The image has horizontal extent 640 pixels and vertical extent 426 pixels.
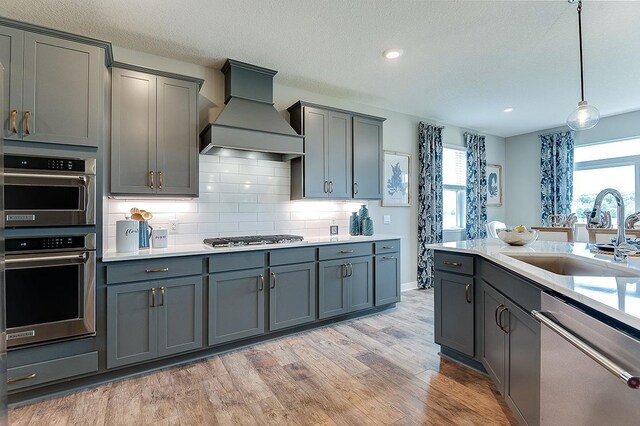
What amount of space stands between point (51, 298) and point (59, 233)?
44 centimetres

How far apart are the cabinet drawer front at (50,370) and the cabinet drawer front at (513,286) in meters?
2.78

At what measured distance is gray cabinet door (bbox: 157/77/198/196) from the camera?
2.75m

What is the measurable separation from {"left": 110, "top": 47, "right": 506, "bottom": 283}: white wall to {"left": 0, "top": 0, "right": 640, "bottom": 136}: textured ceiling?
16 centimetres

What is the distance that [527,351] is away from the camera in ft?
5.28

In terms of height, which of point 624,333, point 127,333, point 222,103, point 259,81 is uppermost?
point 259,81

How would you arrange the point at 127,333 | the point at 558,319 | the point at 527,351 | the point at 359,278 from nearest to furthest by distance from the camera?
the point at 558,319 → the point at 527,351 → the point at 127,333 → the point at 359,278

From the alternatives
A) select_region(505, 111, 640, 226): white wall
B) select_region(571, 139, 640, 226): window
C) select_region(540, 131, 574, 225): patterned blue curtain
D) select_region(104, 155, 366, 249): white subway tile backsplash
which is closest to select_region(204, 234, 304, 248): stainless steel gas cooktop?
select_region(104, 155, 366, 249): white subway tile backsplash

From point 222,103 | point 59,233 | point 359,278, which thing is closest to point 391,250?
point 359,278

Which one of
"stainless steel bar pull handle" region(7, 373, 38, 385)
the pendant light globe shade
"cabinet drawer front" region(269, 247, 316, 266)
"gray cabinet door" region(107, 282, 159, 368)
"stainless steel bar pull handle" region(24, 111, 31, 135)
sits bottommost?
"stainless steel bar pull handle" region(7, 373, 38, 385)

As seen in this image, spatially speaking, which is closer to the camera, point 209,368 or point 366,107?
point 209,368

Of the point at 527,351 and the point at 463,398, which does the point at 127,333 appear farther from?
the point at 527,351

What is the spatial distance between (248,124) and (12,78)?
1.64m

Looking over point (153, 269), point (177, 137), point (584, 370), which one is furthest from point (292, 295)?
point (584, 370)

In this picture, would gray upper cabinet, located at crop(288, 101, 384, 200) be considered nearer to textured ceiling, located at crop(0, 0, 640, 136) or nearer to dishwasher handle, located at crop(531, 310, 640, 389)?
textured ceiling, located at crop(0, 0, 640, 136)
